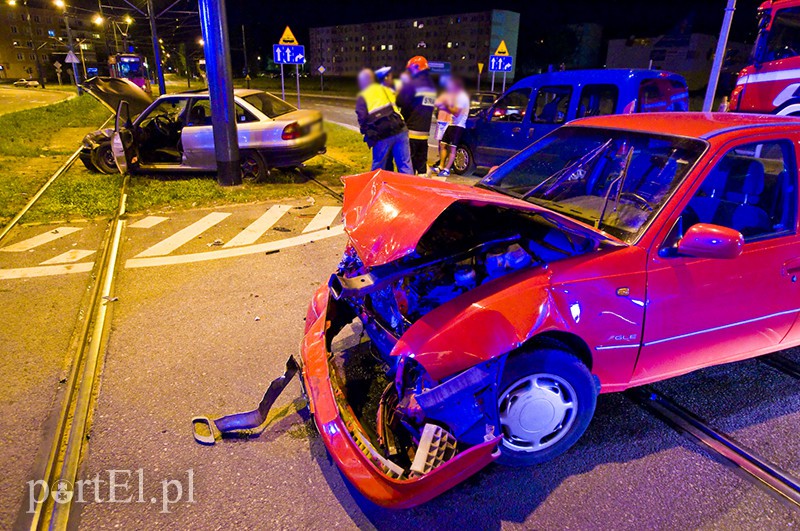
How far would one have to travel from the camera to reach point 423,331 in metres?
2.22

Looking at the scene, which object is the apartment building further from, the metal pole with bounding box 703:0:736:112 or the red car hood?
the red car hood

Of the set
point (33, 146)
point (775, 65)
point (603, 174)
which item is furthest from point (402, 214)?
point (33, 146)

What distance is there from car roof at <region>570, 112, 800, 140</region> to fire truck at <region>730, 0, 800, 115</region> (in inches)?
315

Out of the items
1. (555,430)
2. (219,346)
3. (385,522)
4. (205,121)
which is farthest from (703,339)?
(205,121)

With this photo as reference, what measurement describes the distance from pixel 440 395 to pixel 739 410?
2.15m

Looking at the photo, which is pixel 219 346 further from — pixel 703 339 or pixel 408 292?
pixel 703 339

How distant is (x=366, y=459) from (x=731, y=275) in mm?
2188

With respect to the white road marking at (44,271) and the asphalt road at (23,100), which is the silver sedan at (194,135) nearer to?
the white road marking at (44,271)

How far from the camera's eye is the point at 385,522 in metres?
2.25

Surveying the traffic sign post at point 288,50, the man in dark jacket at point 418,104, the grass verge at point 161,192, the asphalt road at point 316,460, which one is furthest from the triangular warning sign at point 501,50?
the asphalt road at point 316,460

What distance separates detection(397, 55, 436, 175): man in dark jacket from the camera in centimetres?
700

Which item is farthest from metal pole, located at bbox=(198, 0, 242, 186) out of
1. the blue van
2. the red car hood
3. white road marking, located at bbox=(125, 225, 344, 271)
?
the red car hood

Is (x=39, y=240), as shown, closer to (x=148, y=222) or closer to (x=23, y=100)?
(x=148, y=222)

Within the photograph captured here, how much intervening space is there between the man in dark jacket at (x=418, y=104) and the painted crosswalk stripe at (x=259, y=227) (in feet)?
7.85
